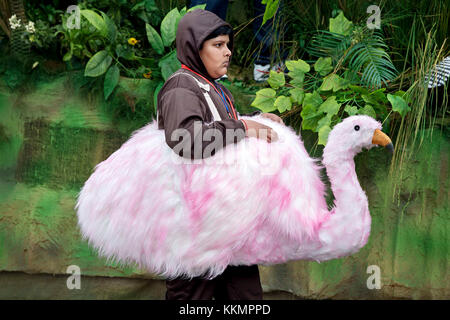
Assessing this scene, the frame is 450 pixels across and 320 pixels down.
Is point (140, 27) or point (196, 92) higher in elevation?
point (140, 27)

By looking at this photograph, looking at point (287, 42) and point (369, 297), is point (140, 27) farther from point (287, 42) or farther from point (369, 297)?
point (369, 297)

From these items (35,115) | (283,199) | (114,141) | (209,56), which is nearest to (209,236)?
(283,199)

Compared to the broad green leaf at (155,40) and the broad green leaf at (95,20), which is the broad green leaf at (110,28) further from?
the broad green leaf at (155,40)

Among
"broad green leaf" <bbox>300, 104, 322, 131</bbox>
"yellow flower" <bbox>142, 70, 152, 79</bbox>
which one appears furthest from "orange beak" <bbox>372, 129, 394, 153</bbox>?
"yellow flower" <bbox>142, 70, 152, 79</bbox>

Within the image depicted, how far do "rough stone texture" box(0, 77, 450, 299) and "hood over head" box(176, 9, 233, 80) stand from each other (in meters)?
0.89

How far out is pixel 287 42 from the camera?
8.12 ft

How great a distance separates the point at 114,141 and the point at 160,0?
2.61 ft

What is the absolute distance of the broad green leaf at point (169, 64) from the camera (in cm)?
223

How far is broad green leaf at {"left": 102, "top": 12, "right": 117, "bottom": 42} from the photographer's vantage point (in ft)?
7.45

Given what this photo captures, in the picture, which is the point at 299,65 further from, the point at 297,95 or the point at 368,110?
the point at 368,110

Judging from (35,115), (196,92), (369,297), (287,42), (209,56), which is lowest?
(369,297)

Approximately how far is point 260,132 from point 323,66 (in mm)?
924

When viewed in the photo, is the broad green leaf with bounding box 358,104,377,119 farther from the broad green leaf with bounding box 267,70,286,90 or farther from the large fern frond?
the broad green leaf with bounding box 267,70,286,90

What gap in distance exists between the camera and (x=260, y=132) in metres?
1.41
